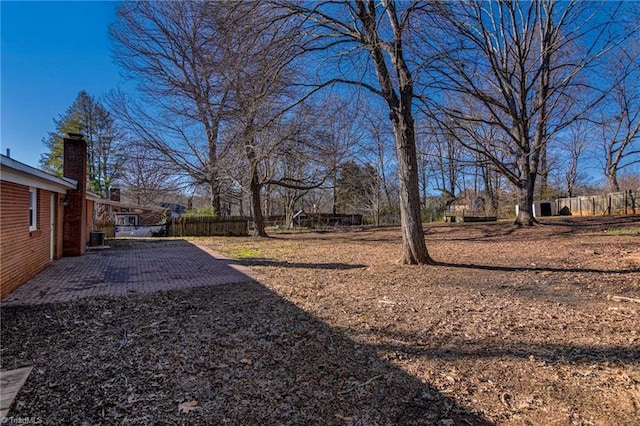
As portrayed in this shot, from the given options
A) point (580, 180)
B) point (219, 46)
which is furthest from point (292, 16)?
point (580, 180)

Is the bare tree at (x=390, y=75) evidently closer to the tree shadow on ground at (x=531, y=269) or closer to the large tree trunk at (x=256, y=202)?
the tree shadow on ground at (x=531, y=269)

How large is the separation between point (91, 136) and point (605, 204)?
3975cm

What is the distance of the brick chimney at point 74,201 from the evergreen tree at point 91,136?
70.6 ft

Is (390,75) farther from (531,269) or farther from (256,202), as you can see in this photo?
(256,202)

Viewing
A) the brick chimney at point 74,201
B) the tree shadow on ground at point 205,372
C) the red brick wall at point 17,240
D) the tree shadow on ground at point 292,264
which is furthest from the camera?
the brick chimney at point 74,201

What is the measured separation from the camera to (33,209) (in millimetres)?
7621

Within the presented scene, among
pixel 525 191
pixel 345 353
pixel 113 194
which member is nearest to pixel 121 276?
pixel 345 353

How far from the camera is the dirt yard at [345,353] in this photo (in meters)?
2.47

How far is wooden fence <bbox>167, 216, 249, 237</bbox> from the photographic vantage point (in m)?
20.1

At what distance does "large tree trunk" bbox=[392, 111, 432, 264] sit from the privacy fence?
1790 cm

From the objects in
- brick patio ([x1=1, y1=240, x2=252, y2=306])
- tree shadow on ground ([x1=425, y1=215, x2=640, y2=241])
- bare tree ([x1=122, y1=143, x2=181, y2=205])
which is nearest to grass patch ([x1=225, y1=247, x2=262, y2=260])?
brick patio ([x1=1, y1=240, x2=252, y2=306])

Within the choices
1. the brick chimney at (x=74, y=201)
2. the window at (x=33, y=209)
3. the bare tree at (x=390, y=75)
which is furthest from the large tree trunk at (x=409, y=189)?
the brick chimney at (x=74, y=201)

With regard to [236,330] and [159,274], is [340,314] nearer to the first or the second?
[236,330]

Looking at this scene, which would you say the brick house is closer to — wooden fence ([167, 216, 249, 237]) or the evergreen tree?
wooden fence ([167, 216, 249, 237])
